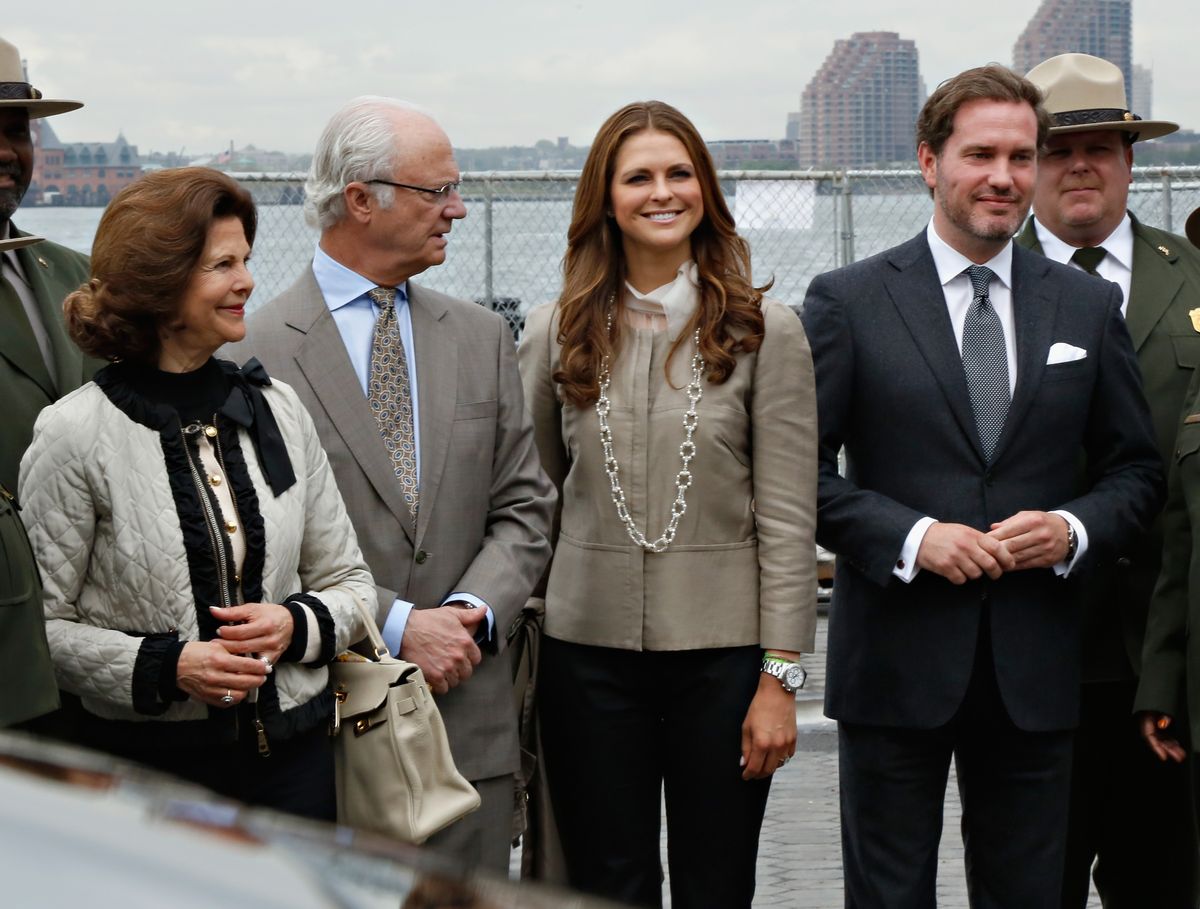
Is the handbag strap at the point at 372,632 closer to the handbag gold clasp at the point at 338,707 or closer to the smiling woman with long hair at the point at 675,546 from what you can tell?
the handbag gold clasp at the point at 338,707

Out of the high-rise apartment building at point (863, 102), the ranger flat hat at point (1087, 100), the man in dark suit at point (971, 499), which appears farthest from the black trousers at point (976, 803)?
the high-rise apartment building at point (863, 102)

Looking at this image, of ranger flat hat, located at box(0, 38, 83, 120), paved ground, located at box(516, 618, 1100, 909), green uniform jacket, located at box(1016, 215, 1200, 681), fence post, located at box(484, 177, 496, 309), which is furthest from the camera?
fence post, located at box(484, 177, 496, 309)

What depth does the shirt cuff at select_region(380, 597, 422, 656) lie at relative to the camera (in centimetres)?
366

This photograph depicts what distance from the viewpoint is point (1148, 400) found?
4.49m

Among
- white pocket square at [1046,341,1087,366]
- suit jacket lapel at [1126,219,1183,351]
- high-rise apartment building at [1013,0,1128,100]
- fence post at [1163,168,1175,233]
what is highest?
high-rise apartment building at [1013,0,1128,100]

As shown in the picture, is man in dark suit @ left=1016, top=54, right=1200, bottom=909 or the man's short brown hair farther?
man in dark suit @ left=1016, top=54, right=1200, bottom=909

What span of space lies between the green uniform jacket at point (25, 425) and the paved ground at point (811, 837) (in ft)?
8.20

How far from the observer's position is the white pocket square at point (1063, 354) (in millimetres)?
3951

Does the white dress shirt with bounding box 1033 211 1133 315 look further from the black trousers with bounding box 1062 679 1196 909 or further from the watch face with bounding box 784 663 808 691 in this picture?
the watch face with bounding box 784 663 808 691

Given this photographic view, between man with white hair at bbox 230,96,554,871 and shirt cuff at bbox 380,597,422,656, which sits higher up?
man with white hair at bbox 230,96,554,871

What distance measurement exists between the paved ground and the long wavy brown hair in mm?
2054

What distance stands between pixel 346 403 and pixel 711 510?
2.68 feet

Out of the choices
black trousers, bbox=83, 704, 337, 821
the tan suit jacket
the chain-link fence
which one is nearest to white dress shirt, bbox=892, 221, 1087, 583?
the tan suit jacket

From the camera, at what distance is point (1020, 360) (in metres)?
3.96
